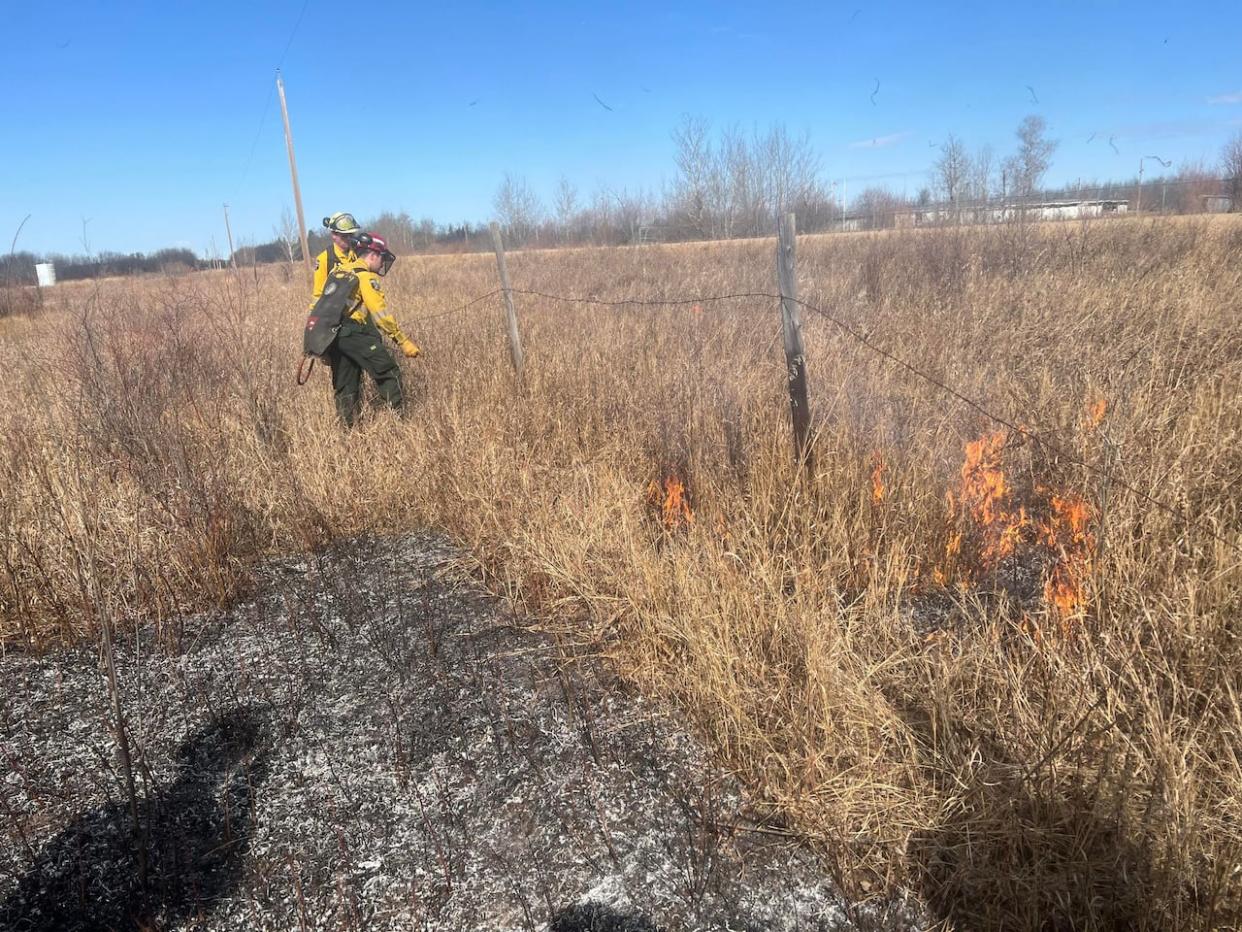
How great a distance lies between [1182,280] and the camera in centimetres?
699

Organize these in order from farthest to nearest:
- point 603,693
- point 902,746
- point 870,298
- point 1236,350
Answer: point 870,298, point 1236,350, point 603,693, point 902,746

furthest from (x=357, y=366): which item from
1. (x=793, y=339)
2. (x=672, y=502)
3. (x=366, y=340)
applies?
(x=793, y=339)

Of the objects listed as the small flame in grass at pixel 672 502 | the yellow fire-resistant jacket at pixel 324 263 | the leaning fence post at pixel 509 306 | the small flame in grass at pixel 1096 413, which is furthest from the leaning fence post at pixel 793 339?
the yellow fire-resistant jacket at pixel 324 263

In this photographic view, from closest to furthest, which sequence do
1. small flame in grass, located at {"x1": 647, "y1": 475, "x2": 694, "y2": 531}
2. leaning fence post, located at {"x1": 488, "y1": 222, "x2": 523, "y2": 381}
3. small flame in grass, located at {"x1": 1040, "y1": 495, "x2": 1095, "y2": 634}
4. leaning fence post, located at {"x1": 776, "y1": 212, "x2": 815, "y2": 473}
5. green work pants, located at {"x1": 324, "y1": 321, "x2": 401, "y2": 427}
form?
small flame in grass, located at {"x1": 1040, "y1": 495, "x2": 1095, "y2": 634} → leaning fence post, located at {"x1": 776, "y1": 212, "x2": 815, "y2": 473} → small flame in grass, located at {"x1": 647, "y1": 475, "x2": 694, "y2": 531} → green work pants, located at {"x1": 324, "y1": 321, "x2": 401, "y2": 427} → leaning fence post, located at {"x1": 488, "y1": 222, "x2": 523, "y2": 381}

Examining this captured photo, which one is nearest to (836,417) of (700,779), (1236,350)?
(700,779)

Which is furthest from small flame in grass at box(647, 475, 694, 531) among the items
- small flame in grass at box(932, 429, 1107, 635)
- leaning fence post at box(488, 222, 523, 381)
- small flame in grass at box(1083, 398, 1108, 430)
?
leaning fence post at box(488, 222, 523, 381)

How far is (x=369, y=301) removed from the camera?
17.7ft

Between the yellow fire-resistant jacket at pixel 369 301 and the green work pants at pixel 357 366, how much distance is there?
102mm

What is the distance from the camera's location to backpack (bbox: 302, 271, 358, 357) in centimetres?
536

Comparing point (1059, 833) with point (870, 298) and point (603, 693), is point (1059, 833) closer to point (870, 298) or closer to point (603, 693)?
point (603, 693)

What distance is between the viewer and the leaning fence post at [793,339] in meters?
3.41

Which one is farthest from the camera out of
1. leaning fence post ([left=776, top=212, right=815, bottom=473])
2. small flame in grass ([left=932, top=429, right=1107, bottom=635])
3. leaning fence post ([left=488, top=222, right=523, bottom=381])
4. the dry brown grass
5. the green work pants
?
leaning fence post ([left=488, top=222, right=523, bottom=381])

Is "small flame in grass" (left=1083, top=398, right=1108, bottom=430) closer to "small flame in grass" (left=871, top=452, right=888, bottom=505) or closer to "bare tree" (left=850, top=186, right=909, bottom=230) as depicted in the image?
"small flame in grass" (left=871, top=452, right=888, bottom=505)

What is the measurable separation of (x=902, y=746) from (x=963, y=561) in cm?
136
